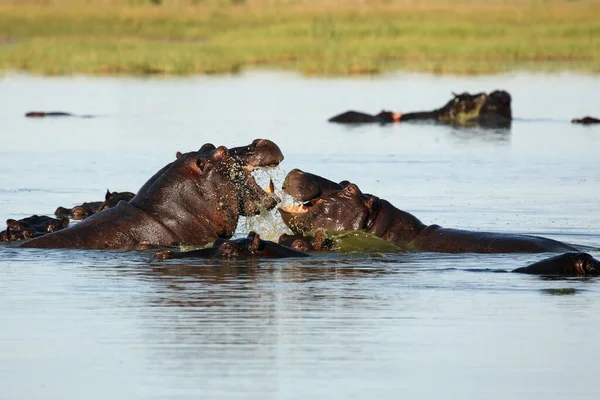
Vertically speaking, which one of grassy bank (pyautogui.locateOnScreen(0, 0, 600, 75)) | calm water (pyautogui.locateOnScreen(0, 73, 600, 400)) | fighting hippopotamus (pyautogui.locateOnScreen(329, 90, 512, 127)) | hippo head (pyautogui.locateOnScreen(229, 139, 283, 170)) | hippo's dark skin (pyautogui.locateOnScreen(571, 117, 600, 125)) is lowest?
calm water (pyautogui.locateOnScreen(0, 73, 600, 400))

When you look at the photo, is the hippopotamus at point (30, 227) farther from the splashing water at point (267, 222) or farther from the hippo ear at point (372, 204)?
the hippo ear at point (372, 204)

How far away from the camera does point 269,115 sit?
34.7 meters

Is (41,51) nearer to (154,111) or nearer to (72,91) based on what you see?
(72,91)

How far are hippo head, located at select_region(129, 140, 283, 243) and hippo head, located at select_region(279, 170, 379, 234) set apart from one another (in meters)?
0.53

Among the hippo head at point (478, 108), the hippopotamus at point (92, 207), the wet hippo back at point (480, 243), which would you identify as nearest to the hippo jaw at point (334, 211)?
the wet hippo back at point (480, 243)

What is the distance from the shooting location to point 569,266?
41.6 feet

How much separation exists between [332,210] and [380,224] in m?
0.55

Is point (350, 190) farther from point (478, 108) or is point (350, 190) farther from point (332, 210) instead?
point (478, 108)

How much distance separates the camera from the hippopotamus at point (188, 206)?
13227 millimetres

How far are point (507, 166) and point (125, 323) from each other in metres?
14.7

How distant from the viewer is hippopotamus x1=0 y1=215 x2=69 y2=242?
14516mm

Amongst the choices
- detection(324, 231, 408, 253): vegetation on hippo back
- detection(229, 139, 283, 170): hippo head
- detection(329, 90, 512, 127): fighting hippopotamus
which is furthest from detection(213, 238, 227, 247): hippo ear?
detection(329, 90, 512, 127): fighting hippopotamus

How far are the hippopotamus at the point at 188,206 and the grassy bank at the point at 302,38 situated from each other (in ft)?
114

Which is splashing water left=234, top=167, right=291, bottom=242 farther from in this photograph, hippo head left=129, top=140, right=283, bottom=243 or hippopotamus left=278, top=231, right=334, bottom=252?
hippo head left=129, top=140, right=283, bottom=243
